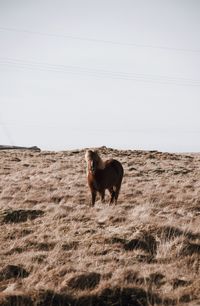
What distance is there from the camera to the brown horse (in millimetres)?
11398

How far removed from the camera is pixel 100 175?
1175 cm

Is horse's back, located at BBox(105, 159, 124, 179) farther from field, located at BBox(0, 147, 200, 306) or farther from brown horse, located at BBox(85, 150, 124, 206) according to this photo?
field, located at BBox(0, 147, 200, 306)

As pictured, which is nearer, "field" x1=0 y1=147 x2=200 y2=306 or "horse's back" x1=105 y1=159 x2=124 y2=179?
"field" x1=0 y1=147 x2=200 y2=306

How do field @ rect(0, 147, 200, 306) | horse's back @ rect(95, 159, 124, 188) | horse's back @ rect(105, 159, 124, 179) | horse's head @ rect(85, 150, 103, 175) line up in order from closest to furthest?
field @ rect(0, 147, 200, 306)
horse's head @ rect(85, 150, 103, 175)
horse's back @ rect(95, 159, 124, 188)
horse's back @ rect(105, 159, 124, 179)

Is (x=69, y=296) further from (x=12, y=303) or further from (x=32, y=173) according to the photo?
(x=32, y=173)

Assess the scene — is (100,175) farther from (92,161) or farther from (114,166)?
(114,166)

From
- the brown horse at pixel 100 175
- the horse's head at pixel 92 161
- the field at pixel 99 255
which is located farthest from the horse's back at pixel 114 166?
the field at pixel 99 255

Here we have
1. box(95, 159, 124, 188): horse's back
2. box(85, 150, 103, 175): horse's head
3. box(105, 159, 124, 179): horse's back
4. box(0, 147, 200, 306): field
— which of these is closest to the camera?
box(0, 147, 200, 306): field

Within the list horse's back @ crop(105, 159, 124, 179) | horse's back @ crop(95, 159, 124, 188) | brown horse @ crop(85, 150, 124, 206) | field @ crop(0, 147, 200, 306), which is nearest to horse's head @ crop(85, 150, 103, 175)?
brown horse @ crop(85, 150, 124, 206)

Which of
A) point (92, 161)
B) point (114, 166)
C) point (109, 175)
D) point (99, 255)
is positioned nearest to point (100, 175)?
point (109, 175)

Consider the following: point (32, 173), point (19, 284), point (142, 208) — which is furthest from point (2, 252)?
point (32, 173)

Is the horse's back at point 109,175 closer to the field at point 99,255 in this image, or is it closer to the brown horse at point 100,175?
the brown horse at point 100,175

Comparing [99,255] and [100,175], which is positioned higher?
[100,175]

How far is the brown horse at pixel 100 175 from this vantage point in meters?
11.4
